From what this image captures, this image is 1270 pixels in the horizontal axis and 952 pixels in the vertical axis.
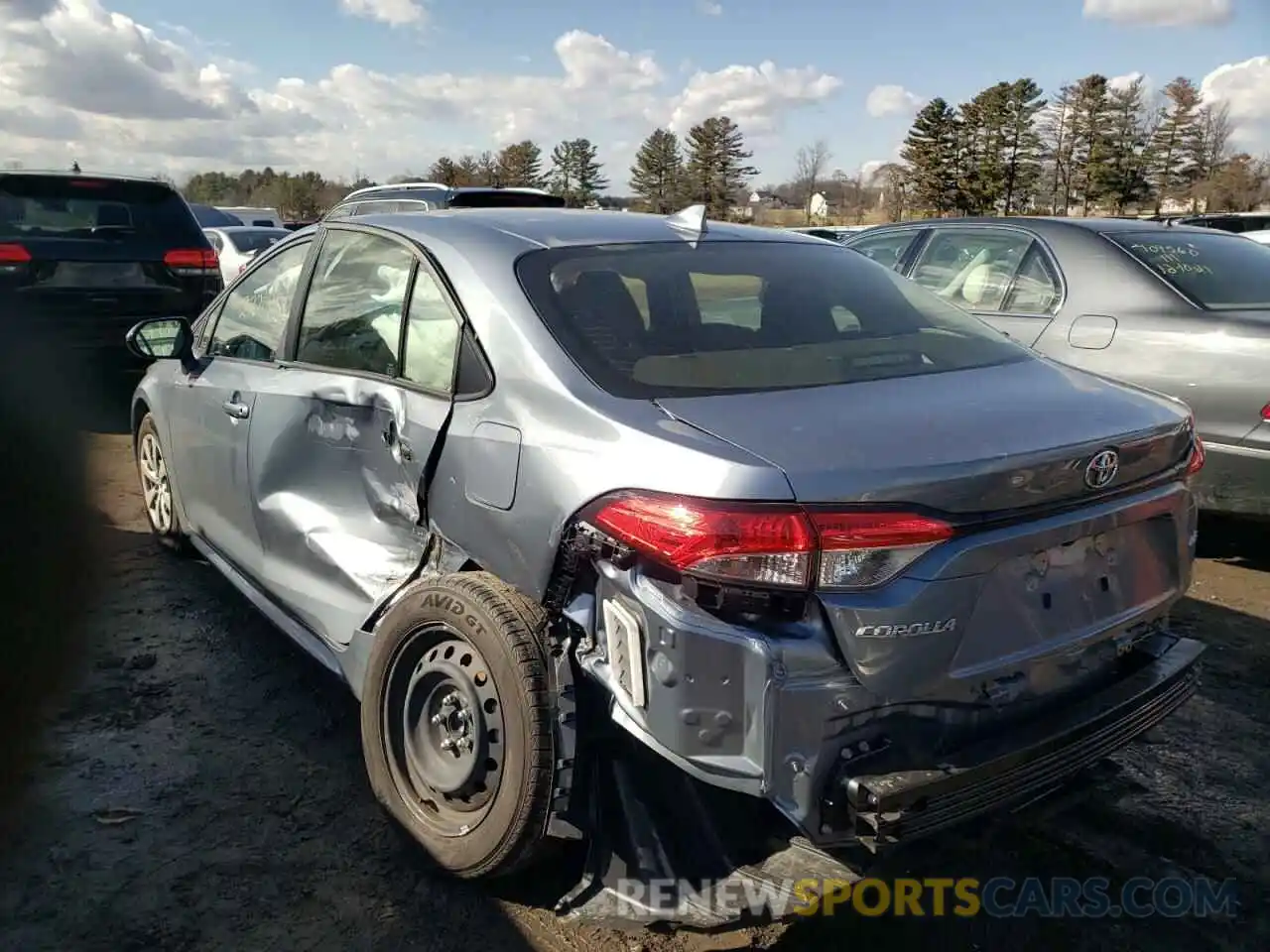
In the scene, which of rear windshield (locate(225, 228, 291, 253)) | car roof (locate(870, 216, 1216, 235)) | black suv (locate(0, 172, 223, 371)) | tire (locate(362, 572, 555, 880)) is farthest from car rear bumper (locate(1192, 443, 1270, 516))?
rear windshield (locate(225, 228, 291, 253))

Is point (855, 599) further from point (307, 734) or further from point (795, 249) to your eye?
point (307, 734)

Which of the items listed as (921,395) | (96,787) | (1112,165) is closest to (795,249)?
(921,395)

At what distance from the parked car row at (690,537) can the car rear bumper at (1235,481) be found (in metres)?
2.13

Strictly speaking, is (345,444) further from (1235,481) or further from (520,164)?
(520,164)

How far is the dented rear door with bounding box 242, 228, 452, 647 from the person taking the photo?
280cm

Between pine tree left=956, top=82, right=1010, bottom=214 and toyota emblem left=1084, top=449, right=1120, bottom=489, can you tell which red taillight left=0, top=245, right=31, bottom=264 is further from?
pine tree left=956, top=82, right=1010, bottom=214

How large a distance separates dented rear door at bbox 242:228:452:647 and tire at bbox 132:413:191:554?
53.9 inches

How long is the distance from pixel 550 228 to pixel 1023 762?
6.36 feet

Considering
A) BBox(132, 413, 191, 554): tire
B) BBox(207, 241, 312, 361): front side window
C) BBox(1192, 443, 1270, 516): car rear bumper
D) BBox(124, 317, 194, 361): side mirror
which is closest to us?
BBox(207, 241, 312, 361): front side window

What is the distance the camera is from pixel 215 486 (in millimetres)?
3920

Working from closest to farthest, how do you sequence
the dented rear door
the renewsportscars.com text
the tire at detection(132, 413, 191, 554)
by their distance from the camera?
the renewsportscars.com text, the dented rear door, the tire at detection(132, 413, 191, 554)

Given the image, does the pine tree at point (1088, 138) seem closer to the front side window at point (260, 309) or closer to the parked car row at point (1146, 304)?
the parked car row at point (1146, 304)

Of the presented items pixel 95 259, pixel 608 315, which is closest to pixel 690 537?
pixel 608 315

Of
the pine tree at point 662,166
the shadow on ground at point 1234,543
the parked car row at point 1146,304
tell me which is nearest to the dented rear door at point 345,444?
the parked car row at point 1146,304
